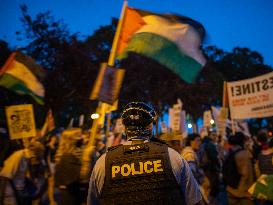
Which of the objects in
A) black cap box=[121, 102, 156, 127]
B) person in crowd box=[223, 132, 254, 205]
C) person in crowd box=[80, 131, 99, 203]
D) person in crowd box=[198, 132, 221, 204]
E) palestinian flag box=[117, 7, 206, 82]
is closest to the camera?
black cap box=[121, 102, 156, 127]

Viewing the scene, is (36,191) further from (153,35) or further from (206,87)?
(206,87)

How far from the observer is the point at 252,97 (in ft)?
31.8

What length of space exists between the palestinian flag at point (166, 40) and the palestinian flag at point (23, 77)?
2172 mm

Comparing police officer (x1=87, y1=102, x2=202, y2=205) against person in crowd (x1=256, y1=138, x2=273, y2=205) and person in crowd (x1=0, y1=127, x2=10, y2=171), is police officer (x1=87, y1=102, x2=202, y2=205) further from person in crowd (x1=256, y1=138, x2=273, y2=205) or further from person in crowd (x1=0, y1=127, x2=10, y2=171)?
person in crowd (x1=256, y1=138, x2=273, y2=205)

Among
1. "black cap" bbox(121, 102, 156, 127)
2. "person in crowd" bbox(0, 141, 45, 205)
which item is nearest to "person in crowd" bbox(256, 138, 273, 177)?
"person in crowd" bbox(0, 141, 45, 205)

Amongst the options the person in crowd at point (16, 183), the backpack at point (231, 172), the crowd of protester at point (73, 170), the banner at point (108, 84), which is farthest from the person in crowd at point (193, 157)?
the person in crowd at point (16, 183)

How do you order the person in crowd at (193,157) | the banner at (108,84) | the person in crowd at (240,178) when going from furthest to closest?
the person in crowd at (193,157), the banner at (108,84), the person in crowd at (240,178)

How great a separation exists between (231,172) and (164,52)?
8.06ft

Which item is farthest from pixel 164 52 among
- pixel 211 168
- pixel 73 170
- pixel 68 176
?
pixel 211 168

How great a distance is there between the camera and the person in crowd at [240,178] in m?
6.29

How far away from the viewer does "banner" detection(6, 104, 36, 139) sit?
853 centimetres

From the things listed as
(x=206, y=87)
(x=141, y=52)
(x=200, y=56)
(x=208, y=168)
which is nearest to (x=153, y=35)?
(x=141, y=52)

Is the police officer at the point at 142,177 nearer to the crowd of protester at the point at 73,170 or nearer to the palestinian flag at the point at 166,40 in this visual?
the crowd of protester at the point at 73,170

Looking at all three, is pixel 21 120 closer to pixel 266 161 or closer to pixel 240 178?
pixel 240 178
